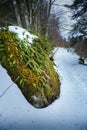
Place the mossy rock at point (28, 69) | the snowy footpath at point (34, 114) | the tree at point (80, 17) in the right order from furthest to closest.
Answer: the tree at point (80, 17) < the mossy rock at point (28, 69) < the snowy footpath at point (34, 114)

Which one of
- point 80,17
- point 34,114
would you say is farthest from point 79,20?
point 34,114

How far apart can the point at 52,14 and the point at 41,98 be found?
1353 centimetres

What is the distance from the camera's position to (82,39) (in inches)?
689

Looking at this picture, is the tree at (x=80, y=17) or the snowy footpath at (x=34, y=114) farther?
the tree at (x=80, y=17)

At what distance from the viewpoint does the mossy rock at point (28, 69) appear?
18.5 feet

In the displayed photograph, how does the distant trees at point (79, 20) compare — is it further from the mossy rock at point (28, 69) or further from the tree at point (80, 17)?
the mossy rock at point (28, 69)

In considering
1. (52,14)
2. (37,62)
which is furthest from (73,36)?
(37,62)

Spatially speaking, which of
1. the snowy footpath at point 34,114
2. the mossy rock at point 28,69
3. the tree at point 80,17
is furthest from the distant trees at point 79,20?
the snowy footpath at point 34,114

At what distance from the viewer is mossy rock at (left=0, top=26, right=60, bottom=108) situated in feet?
18.5

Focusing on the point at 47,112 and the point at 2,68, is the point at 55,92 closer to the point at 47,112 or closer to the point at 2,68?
the point at 47,112

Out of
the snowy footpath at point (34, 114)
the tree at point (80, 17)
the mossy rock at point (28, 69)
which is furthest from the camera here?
the tree at point (80, 17)

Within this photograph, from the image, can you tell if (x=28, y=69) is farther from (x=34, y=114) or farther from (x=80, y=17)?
(x=80, y=17)

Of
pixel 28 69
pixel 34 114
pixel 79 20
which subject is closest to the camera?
pixel 34 114

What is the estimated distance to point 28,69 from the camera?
6.04m
